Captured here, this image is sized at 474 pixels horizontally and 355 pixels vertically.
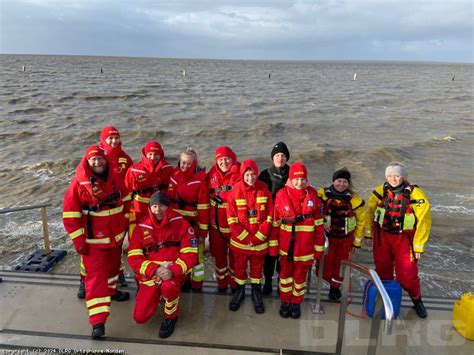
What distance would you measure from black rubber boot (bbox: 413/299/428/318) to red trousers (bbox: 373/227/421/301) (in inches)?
1.9

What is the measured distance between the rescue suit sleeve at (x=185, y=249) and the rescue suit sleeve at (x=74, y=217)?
86cm

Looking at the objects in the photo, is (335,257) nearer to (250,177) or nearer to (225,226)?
(225,226)

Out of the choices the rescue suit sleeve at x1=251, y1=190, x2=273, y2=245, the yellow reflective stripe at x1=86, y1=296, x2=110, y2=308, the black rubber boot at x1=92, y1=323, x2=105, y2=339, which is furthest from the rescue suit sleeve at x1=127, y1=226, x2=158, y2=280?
the rescue suit sleeve at x1=251, y1=190, x2=273, y2=245

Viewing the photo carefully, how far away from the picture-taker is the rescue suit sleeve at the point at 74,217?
3289mm

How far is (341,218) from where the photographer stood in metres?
4.03

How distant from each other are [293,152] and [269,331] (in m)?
11.4

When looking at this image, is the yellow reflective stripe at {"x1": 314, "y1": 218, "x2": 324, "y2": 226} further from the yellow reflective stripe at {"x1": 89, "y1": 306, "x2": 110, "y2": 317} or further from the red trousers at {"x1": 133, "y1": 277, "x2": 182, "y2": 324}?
the yellow reflective stripe at {"x1": 89, "y1": 306, "x2": 110, "y2": 317}

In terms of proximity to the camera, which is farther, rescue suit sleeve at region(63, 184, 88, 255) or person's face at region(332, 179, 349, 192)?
person's face at region(332, 179, 349, 192)

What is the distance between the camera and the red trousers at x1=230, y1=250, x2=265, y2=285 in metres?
3.93

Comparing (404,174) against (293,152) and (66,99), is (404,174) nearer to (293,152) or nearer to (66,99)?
(293,152)

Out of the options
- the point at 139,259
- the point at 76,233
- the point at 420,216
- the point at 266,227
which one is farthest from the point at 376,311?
the point at 76,233

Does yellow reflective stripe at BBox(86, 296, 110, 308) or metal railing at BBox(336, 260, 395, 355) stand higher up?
metal railing at BBox(336, 260, 395, 355)

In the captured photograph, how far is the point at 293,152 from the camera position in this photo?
571 inches

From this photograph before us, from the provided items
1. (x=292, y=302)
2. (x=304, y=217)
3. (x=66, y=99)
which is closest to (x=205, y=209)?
(x=304, y=217)
